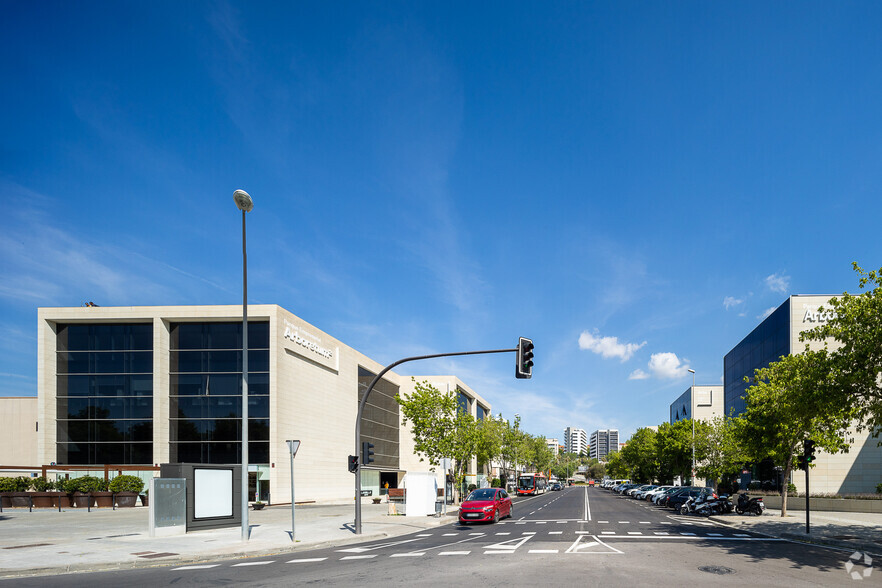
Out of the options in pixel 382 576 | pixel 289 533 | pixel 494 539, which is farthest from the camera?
pixel 289 533

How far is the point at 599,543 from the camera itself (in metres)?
20.1

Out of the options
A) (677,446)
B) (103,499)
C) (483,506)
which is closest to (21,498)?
(103,499)

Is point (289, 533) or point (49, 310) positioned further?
point (49, 310)

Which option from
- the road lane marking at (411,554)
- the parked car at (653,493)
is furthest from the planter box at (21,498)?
the parked car at (653,493)

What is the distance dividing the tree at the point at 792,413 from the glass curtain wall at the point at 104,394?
140 feet

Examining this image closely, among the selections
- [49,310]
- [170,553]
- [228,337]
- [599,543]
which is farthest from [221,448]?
[599,543]

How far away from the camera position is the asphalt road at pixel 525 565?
13.1 meters

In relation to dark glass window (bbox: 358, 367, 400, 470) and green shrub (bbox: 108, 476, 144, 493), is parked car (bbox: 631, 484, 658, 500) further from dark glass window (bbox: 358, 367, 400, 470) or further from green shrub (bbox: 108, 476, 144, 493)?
green shrub (bbox: 108, 476, 144, 493)

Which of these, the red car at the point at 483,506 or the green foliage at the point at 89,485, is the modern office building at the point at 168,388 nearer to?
the green foliage at the point at 89,485

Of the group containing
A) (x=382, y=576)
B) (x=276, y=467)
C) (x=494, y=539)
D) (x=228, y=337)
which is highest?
(x=228, y=337)

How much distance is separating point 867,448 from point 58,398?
65.3 m

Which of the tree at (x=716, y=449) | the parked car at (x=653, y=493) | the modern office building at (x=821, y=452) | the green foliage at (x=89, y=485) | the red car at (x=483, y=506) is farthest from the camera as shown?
the parked car at (x=653, y=493)

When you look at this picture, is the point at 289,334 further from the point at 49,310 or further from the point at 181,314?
the point at 49,310

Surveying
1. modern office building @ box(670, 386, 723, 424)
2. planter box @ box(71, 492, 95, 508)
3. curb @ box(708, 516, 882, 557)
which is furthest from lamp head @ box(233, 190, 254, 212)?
modern office building @ box(670, 386, 723, 424)
